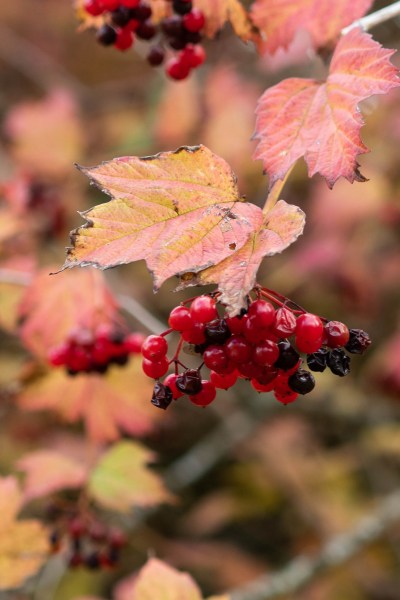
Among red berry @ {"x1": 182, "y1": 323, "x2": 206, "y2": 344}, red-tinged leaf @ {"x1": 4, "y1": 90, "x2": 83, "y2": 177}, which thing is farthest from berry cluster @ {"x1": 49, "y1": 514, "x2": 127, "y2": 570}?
red-tinged leaf @ {"x1": 4, "y1": 90, "x2": 83, "y2": 177}

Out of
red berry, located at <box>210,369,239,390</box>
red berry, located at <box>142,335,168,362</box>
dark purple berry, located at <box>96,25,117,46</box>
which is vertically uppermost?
dark purple berry, located at <box>96,25,117,46</box>

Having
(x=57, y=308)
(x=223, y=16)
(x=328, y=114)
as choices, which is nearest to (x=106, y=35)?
(x=223, y=16)

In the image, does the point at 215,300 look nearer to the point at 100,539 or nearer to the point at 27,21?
the point at 100,539

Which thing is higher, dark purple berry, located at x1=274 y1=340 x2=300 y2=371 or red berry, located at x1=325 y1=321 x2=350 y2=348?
red berry, located at x1=325 y1=321 x2=350 y2=348

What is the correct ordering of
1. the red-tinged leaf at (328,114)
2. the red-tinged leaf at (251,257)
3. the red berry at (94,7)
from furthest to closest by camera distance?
1. the red berry at (94,7)
2. the red-tinged leaf at (328,114)
3. the red-tinged leaf at (251,257)

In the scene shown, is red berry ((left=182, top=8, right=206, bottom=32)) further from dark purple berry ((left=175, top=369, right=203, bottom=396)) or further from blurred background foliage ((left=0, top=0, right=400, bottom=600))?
blurred background foliage ((left=0, top=0, right=400, bottom=600))

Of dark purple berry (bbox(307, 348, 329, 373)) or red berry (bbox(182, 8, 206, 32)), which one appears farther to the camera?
red berry (bbox(182, 8, 206, 32))

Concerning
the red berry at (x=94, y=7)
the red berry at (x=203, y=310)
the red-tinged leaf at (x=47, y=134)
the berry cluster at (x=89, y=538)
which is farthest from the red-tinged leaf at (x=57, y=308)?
the red-tinged leaf at (x=47, y=134)

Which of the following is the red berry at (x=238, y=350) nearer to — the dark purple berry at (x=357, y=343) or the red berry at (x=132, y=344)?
A: the dark purple berry at (x=357, y=343)
